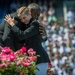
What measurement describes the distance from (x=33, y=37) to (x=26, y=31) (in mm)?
236

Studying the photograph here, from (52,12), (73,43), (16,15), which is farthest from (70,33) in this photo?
(16,15)

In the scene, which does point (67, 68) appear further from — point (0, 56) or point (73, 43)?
point (0, 56)

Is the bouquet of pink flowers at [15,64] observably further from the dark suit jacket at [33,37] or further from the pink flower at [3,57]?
the dark suit jacket at [33,37]

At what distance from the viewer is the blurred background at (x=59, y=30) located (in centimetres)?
1634

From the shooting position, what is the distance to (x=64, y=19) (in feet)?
71.3

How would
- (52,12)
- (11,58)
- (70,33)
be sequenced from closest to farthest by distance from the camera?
1. (11,58)
2. (70,33)
3. (52,12)

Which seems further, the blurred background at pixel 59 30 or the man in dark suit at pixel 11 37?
the blurred background at pixel 59 30

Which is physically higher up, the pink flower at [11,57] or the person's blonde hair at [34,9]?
the person's blonde hair at [34,9]

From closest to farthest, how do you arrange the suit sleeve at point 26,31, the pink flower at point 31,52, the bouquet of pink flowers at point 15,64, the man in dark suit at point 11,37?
the bouquet of pink flowers at point 15,64
the pink flower at point 31,52
the suit sleeve at point 26,31
the man in dark suit at point 11,37

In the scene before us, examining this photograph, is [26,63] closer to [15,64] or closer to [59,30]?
[15,64]

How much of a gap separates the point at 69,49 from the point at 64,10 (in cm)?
530

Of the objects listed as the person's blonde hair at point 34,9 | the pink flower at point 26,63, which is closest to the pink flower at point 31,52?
the pink flower at point 26,63

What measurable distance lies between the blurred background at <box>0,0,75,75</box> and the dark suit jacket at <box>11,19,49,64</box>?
234 inches

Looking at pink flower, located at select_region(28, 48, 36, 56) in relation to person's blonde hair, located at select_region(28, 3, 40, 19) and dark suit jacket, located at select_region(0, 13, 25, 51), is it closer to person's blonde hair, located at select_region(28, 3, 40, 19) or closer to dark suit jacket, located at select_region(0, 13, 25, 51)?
dark suit jacket, located at select_region(0, 13, 25, 51)
